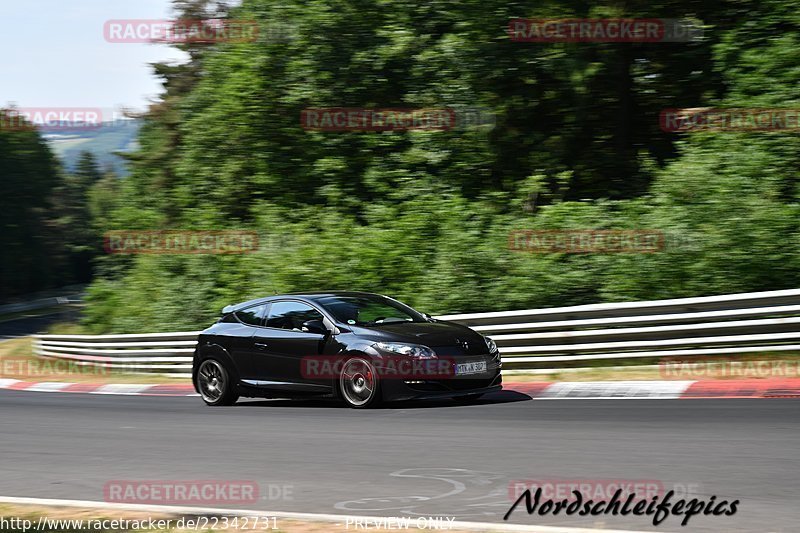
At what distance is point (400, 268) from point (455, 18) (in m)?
6.97

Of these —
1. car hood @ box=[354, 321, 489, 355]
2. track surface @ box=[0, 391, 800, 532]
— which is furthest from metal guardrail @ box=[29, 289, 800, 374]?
car hood @ box=[354, 321, 489, 355]

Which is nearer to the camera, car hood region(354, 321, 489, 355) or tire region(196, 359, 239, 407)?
car hood region(354, 321, 489, 355)

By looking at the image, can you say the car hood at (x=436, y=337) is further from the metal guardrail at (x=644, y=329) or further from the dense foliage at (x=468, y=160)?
the dense foliage at (x=468, y=160)

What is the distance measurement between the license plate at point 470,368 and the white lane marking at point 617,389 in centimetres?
118

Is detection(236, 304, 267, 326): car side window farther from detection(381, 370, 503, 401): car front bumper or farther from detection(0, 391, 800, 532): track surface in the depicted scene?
detection(381, 370, 503, 401): car front bumper

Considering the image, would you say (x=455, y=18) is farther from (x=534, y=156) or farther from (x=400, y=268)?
(x=400, y=268)

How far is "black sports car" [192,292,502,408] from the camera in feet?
38.3

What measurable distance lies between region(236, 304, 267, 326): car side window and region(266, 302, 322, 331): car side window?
18cm

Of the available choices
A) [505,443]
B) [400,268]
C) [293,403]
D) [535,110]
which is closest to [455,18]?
[535,110]

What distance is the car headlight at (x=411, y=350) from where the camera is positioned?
1159 centimetres

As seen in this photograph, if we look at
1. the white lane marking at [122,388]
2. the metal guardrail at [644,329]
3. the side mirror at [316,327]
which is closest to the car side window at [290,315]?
the side mirror at [316,327]

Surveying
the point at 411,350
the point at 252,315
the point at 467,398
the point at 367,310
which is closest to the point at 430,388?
the point at 411,350

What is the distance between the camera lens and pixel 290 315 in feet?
43.2

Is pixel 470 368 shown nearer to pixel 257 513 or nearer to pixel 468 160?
pixel 257 513
